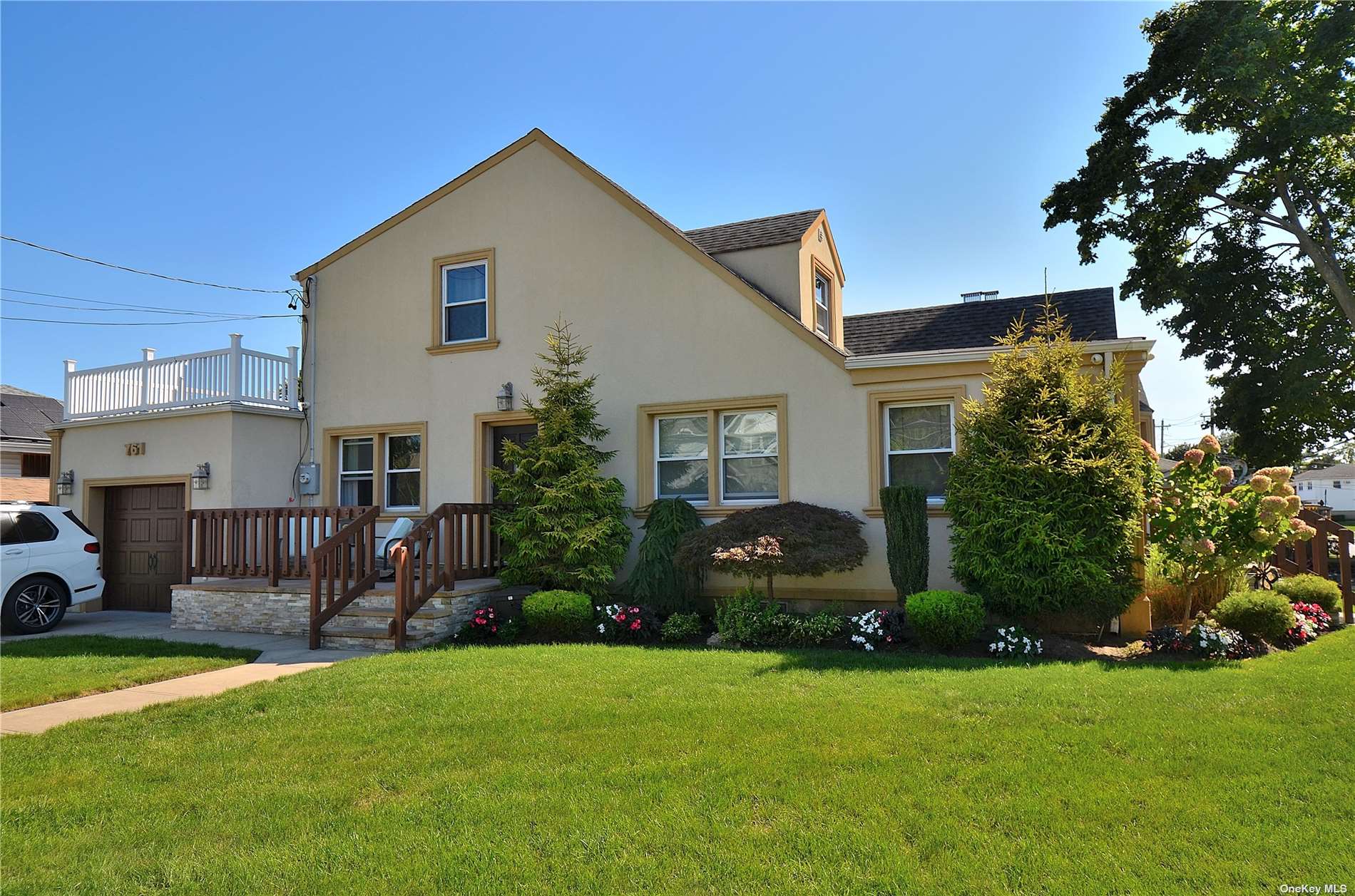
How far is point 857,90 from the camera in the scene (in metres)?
11.2

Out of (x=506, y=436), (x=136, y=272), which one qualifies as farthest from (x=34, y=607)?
(x=136, y=272)

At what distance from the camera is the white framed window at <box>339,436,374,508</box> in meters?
13.9

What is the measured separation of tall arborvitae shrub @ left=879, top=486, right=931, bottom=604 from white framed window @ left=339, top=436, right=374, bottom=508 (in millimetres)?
8832

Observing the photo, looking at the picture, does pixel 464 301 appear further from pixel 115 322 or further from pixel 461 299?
pixel 115 322

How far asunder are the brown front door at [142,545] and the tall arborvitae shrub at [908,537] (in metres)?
11.7

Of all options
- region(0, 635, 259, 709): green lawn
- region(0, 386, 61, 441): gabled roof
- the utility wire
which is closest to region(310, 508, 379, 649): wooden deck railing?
region(0, 635, 259, 709): green lawn

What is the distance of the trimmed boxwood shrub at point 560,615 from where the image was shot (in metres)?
10.1

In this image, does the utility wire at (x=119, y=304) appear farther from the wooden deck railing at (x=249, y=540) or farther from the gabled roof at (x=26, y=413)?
the wooden deck railing at (x=249, y=540)

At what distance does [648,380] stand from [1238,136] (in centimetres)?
1511

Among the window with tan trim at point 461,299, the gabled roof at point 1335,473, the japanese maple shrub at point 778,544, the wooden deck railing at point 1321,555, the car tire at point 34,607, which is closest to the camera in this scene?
the japanese maple shrub at point 778,544

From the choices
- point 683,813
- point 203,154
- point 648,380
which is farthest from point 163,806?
point 203,154

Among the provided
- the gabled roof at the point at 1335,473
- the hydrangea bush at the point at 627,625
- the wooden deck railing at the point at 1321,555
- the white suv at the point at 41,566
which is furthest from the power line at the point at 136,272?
the gabled roof at the point at 1335,473

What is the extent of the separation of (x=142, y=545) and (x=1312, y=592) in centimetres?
1812

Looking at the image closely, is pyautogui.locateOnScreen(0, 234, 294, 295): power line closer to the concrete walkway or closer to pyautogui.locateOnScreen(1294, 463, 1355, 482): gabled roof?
the concrete walkway
